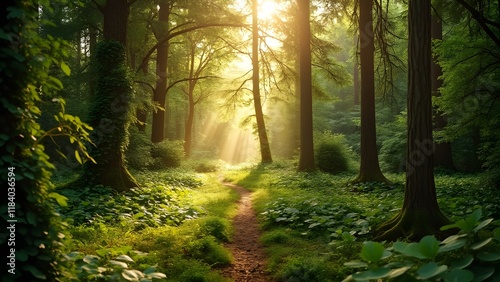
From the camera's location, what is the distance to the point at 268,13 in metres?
18.6

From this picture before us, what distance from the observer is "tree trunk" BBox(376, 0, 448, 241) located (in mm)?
4809

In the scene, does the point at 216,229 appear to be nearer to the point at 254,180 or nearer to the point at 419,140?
the point at 419,140

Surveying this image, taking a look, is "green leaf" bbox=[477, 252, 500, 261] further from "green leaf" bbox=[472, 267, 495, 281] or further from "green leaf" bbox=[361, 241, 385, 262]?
"green leaf" bbox=[361, 241, 385, 262]

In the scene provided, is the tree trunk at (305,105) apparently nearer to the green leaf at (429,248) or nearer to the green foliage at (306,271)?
the green foliage at (306,271)

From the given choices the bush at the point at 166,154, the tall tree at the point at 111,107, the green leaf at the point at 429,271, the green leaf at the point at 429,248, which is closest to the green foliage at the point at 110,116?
the tall tree at the point at 111,107

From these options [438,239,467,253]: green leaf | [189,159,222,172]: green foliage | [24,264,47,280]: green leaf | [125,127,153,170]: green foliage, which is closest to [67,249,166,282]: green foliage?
[24,264,47,280]: green leaf

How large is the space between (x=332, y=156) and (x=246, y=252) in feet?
35.9

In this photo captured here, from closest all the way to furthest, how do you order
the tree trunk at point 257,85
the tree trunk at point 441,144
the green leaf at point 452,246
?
the green leaf at point 452,246
the tree trunk at point 441,144
the tree trunk at point 257,85

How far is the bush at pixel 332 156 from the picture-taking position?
15727 mm

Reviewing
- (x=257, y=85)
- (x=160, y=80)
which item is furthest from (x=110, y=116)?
(x=257, y=85)

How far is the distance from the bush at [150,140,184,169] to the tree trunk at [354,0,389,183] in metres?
11.0

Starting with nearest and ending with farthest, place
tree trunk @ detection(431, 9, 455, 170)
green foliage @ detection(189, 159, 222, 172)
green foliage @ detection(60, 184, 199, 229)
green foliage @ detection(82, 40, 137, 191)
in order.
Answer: green foliage @ detection(60, 184, 199, 229) < green foliage @ detection(82, 40, 137, 191) < tree trunk @ detection(431, 9, 455, 170) < green foliage @ detection(189, 159, 222, 172)

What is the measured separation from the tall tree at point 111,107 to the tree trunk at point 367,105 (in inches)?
276

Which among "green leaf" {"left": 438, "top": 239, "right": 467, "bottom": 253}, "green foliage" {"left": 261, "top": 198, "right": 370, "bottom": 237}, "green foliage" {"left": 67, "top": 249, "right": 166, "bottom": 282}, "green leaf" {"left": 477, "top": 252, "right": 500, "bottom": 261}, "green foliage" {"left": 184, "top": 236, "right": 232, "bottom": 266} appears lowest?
"green foliage" {"left": 184, "top": 236, "right": 232, "bottom": 266}
